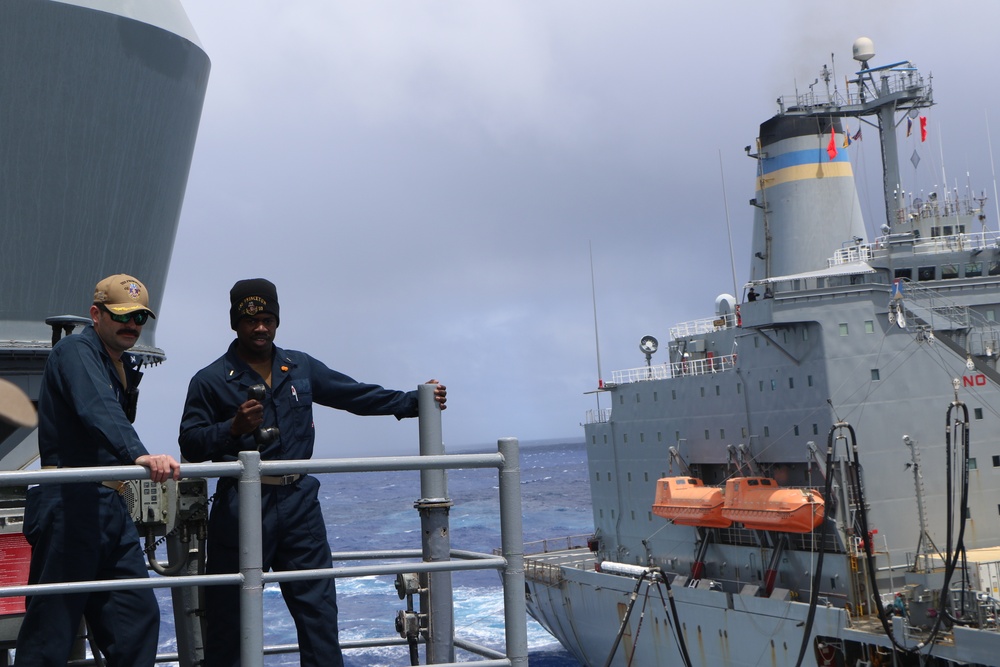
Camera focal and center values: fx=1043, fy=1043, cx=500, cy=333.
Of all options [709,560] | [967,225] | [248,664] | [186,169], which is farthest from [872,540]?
[248,664]

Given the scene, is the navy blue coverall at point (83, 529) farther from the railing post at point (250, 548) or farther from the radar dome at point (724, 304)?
the radar dome at point (724, 304)

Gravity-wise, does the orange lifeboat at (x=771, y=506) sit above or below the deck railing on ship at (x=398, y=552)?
below

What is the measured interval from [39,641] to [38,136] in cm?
494

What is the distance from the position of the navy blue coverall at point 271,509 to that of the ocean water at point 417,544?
1855 millimetres

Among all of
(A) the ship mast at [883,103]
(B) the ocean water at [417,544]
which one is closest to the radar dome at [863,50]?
(A) the ship mast at [883,103]

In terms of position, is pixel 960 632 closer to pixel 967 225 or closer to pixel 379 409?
pixel 967 225

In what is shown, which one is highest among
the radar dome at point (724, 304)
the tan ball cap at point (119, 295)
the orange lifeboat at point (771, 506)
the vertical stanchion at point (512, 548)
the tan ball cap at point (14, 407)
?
the radar dome at point (724, 304)

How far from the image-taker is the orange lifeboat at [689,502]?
22.3 m

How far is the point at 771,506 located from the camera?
20.5m

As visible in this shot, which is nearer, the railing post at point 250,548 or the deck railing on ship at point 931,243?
the railing post at point 250,548

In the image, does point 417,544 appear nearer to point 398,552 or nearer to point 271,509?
point 398,552

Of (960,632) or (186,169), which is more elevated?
(186,169)

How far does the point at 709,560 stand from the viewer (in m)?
23.8

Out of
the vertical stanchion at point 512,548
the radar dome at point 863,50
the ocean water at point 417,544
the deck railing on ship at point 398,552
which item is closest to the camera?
the deck railing on ship at point 398,552
